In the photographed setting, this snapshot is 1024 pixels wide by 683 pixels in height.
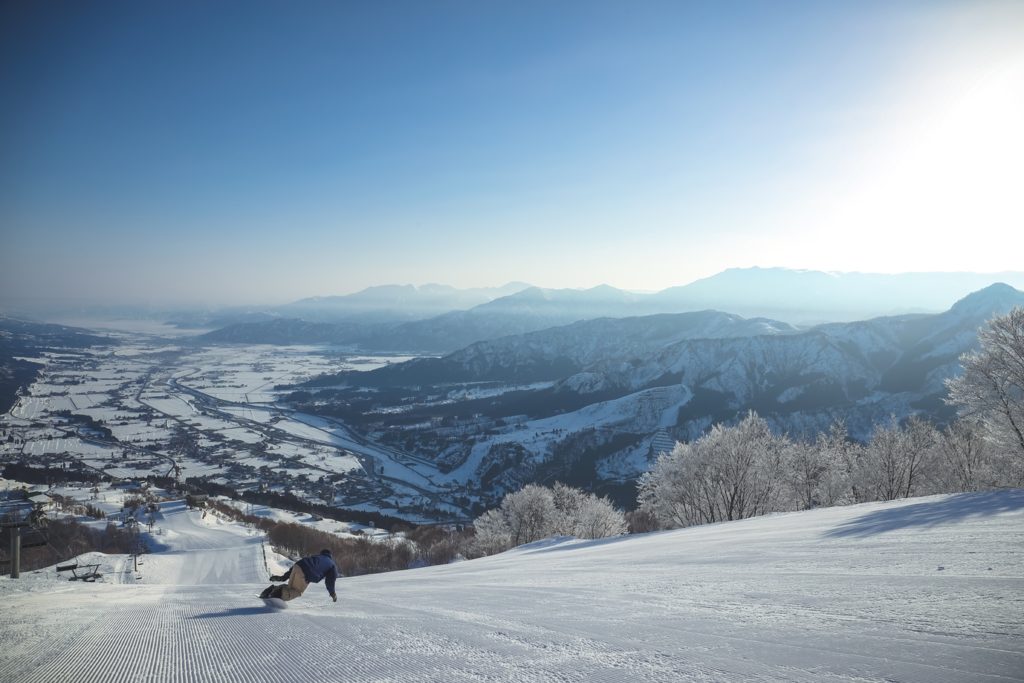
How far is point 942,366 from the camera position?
189250 millimetres

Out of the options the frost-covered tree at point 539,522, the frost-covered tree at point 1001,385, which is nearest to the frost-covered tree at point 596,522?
the frost-covered tree at point 539,522

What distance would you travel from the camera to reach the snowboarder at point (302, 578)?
8719 millimetres

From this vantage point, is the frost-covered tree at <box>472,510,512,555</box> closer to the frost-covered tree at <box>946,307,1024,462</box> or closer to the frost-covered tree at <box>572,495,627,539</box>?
the frost-covered tree at <box>572,495,627,539</box>

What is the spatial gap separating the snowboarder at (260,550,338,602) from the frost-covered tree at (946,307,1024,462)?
34055 mm

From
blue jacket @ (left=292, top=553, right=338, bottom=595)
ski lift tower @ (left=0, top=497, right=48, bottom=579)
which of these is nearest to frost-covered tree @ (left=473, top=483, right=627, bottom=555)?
ski lift tower @ (left=0, top=497, right=48, bottom=579)

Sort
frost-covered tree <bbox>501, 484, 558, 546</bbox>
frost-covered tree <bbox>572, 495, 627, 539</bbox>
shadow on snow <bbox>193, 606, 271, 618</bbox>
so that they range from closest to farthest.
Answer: shadow on snow <bbox>193, 606, 271, 618</bbox>
frost-covered tree <bbox>572, 495, 627, 539</bbox>
frost-covered tree <bbox>501, 484, 558, 546</bbox>

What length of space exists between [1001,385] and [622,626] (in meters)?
33.3

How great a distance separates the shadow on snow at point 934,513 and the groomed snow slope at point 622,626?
1.89ft

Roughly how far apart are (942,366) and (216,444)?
272 meters

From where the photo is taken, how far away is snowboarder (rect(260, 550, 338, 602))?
8719 millimetres

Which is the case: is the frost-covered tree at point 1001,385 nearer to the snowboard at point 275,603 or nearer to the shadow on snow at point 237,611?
the snowboard at point 275,603

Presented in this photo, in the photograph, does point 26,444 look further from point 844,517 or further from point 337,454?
point 844,517

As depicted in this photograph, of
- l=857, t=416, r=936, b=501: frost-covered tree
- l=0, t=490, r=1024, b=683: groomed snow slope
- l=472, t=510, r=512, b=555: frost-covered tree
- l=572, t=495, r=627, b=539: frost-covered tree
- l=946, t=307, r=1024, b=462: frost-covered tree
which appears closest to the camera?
l=0, t=490, r=1024, b=683: groomed snow slope

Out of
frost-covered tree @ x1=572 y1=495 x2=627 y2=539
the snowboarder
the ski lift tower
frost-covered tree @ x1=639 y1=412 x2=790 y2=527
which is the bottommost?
frost-covered tree @ x1=572 y1=495 x2=627 y2=539
